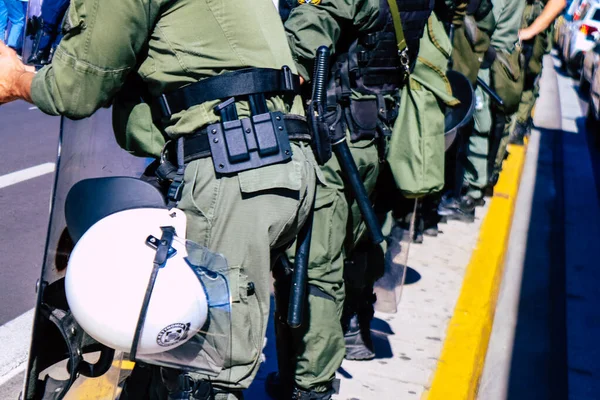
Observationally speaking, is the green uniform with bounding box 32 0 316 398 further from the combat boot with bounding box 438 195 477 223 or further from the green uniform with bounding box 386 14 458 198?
the combat boot with bounding box 438 195 477 223

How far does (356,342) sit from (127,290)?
7.24 feet

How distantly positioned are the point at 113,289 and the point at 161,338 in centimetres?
17

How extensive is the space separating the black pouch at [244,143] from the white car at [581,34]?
55.2ft

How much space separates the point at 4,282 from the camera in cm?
450

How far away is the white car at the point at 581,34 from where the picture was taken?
1811cm

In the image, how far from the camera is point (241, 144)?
6.90 ft

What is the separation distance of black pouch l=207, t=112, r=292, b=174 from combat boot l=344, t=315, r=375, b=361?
1.85m

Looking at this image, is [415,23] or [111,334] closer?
[111,334]

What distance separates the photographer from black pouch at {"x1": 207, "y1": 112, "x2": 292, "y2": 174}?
2.10 m

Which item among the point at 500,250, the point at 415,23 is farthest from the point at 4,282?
the point at 500,250

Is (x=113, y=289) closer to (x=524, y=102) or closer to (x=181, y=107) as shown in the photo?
(x=181, y=107)

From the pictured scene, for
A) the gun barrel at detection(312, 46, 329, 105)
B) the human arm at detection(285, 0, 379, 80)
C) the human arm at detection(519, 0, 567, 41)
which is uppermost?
the human arm at detection(285, 0, 379, 80)

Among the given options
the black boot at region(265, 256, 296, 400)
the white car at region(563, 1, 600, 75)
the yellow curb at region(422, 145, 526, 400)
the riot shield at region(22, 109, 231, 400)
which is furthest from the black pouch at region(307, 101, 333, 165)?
the white car at region(563, 1, 600, 75)

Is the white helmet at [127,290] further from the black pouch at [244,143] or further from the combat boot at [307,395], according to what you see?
the combat boot at [307,395]
